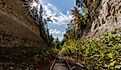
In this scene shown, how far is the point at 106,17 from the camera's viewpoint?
25859 mm

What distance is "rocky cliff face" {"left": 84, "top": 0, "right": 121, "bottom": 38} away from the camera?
2199 cm

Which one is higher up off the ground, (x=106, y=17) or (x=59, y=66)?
(x=106, y=17)

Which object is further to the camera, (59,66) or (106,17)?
(106,17)

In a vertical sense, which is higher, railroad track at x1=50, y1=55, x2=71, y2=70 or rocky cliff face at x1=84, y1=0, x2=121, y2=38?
rocky cliff face at x1=84, y1=0, x2=121, y2=38

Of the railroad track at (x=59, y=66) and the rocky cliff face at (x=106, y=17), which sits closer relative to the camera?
the railroad track at (x=59, y=66)

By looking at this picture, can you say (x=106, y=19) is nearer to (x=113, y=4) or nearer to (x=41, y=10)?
(x=113, y=4)

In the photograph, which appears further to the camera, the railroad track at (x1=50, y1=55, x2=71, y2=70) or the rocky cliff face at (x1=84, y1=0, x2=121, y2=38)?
the rocky cliff face at (x1=84, y1=0, x2=121, y2=38)

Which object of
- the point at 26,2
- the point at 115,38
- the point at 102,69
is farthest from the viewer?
the point at 26,2

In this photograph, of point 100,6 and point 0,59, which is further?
point 100,6

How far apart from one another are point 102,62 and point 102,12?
17.5m

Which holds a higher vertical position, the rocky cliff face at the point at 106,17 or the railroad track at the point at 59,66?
the rocky cliff face at the point at 106,17

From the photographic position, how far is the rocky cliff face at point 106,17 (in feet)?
72.1

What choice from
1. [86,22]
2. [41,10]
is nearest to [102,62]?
[86,22]

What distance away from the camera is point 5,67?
8883mm
